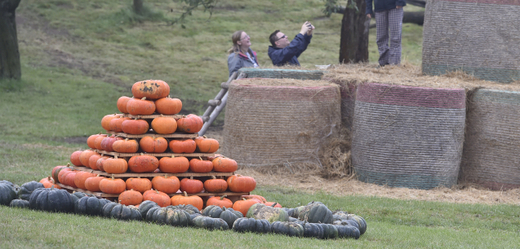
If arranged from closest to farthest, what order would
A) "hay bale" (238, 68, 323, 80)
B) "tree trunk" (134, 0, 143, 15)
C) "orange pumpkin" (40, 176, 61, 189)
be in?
"orange pumpkin" (40, 176, 61, 189)
"hay bale" (238, 68, 323, 80)
"tree trunk" (134, 0, 143, 15)

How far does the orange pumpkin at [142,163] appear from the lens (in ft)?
21.7

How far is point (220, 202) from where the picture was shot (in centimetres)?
663

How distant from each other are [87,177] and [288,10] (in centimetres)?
2418

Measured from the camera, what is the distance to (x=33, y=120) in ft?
46.9

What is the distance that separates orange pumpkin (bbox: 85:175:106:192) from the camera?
653cm

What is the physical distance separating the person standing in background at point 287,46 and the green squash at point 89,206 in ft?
22.6

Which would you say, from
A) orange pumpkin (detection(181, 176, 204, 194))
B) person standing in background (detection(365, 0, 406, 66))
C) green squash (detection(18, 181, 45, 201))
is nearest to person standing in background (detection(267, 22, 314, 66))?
person standing in background (detection(365, 0, 406, 66))

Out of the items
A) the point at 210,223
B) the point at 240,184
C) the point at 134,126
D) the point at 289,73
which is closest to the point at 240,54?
the point at 289,73

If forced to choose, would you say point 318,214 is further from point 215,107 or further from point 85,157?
point 215,107

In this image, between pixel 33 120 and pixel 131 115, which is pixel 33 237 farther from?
Result: pixel 33 120

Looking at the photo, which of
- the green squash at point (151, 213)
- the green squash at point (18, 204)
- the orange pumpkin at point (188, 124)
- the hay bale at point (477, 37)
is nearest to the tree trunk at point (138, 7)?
the hay bale at point (477, 37)

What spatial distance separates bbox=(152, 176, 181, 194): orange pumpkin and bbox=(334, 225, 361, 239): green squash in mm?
1941

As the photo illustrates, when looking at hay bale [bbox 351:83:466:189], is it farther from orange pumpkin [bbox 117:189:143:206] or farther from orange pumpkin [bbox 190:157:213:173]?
orange pumpkin [bbox 117:189:143:206]

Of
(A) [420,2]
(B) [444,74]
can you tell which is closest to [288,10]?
(A) [420,2]
